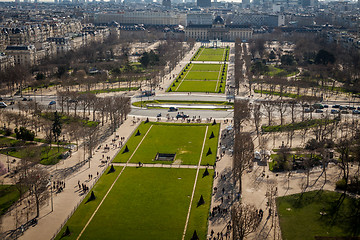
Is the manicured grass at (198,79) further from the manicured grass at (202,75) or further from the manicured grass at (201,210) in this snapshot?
the manicured grass at (201,210)

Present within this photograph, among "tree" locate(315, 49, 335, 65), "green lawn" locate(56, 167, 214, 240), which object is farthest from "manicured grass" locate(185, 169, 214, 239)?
"tree" locate(315, 49, 335, 65)

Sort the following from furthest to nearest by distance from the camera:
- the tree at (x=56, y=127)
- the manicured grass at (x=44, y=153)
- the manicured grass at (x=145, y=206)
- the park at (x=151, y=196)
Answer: the tree at (x=56, y=127), the manicured grass at (x=44, y=153), the park at (x=151, y=196), the manicured grass at (x=145, y=206)

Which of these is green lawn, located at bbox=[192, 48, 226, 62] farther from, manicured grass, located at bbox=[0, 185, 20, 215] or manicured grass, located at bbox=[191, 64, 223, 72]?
manicured grass, located at bbox=[0, 185, 20, 215]

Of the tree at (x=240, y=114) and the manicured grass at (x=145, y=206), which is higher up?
the tree at (x=240, y=114)

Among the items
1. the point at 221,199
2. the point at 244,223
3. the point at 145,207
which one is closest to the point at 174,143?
the point at 221,199

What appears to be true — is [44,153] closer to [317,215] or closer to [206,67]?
[317,215]

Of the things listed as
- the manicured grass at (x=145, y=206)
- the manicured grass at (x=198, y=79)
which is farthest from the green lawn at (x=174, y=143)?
the manicured grass at (x=198, y=79)
